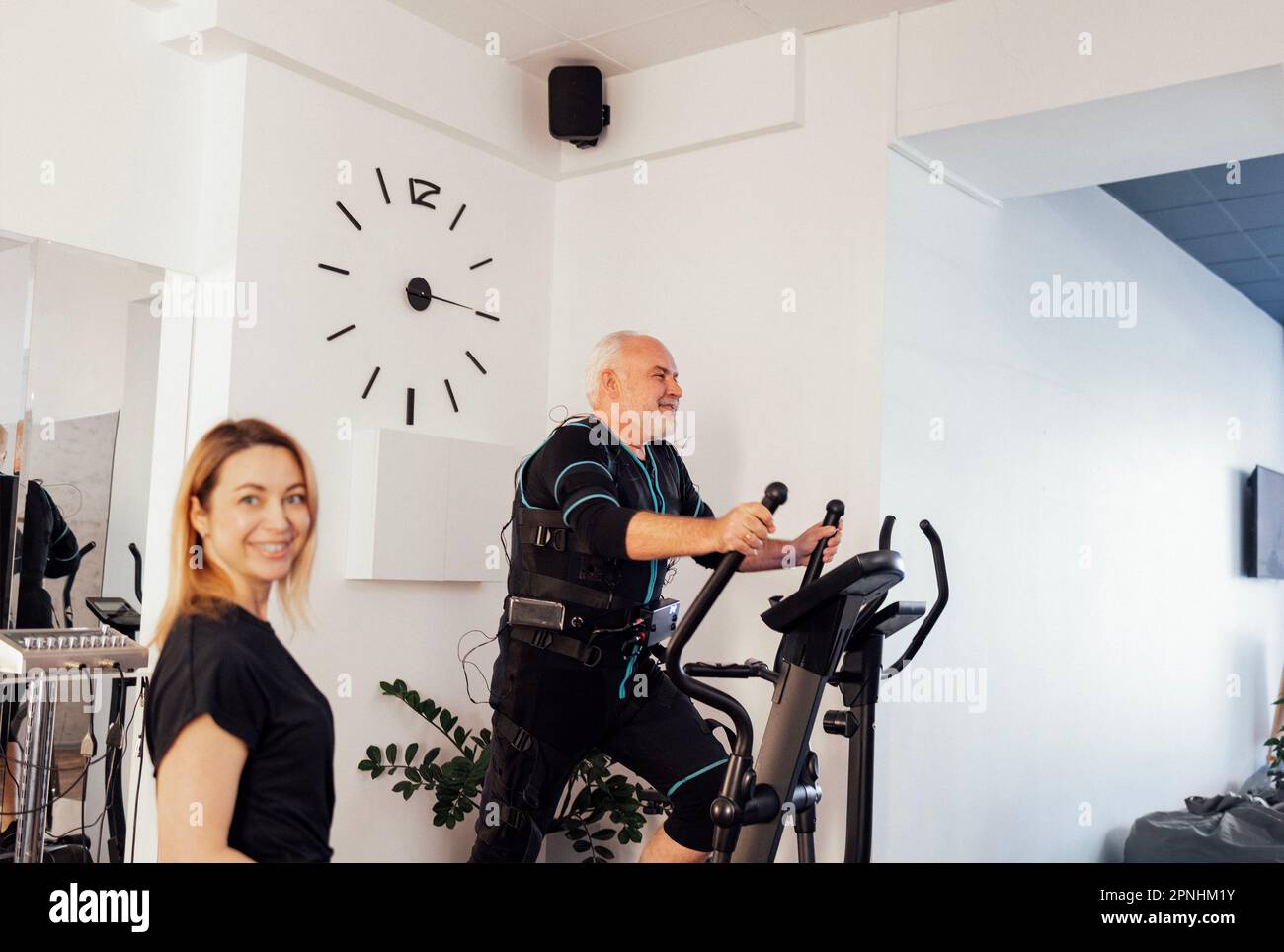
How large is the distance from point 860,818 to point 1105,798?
2.52m

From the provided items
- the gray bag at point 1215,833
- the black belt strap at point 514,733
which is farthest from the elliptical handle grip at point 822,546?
the gray bag at point 1215,833

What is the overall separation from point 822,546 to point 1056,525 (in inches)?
84.1

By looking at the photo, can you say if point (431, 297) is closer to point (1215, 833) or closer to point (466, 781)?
point (466, 781)

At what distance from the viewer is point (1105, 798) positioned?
16.1 ft

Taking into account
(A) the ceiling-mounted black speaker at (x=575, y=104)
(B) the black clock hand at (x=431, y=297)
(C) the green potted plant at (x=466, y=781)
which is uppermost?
(A) the ceiling-mounted black speaker at (x=575, y=104)

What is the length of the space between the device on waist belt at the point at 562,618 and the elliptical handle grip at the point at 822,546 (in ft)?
1.32

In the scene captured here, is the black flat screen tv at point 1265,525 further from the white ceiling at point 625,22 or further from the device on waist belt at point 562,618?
the device on waist belt at point 562,618

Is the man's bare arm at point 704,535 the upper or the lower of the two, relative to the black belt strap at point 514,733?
upper

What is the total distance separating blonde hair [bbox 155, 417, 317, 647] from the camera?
179cm

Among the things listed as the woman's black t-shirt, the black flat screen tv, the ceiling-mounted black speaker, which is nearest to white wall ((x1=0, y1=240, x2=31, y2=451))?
the woman's black t-shirt

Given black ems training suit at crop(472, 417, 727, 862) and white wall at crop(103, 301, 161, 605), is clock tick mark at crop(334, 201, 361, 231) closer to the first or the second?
white wall at crop(103, 301, 161, 605)

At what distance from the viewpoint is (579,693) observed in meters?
2.88

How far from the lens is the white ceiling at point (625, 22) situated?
12.0ft

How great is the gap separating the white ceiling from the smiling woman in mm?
2307
